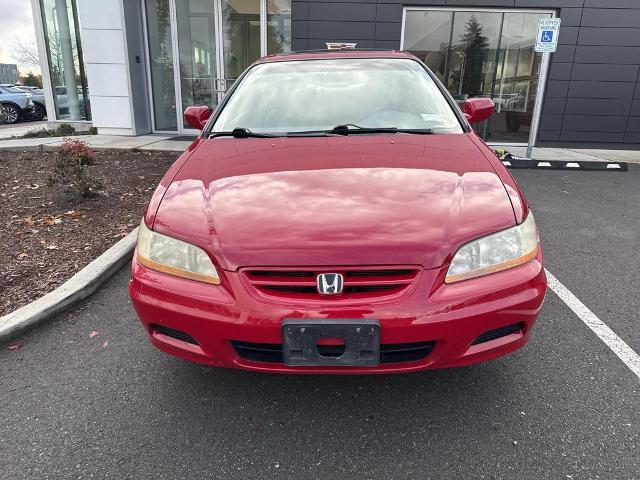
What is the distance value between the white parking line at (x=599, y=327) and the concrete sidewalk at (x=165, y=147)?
5776 millimetres

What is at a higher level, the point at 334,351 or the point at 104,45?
the point at 104,45

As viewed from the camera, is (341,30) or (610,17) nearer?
(610,17)

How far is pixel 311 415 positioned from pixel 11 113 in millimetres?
19525

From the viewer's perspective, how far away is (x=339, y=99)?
296cm

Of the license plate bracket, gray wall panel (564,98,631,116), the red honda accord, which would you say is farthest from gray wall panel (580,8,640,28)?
the license plate bracket

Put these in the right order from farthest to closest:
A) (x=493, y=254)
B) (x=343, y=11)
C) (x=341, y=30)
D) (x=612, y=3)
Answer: (x=341, y=30), (x=343, y=11), (x=612, y=3), (x=493, y=254)

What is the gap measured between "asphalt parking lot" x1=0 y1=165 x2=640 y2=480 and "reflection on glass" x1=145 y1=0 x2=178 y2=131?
8526 mm

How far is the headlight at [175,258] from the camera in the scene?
5.93 feet

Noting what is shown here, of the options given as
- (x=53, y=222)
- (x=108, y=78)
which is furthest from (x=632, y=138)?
(x=108, y=78)

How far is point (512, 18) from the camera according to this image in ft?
31.0

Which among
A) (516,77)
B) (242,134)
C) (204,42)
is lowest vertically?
(242,134)

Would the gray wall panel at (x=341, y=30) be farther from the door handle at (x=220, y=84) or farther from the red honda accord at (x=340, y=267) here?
the red honda accord at (x=340, y=267)

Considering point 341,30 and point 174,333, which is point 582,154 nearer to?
point 341,30

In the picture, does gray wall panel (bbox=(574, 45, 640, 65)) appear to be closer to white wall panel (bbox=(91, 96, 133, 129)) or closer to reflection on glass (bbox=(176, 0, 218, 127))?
reflection on glass (bbox=(176, 0, 218, 127))
